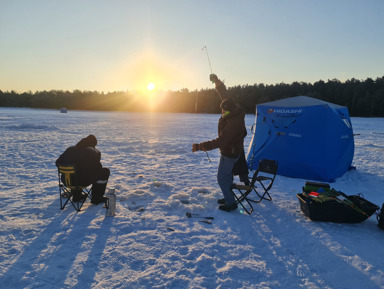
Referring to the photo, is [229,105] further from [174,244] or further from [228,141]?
[174,244]

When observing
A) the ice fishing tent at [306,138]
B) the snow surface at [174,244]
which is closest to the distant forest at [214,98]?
the ice fishing tent at [306,138]

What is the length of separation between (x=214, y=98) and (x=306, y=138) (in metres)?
81.8

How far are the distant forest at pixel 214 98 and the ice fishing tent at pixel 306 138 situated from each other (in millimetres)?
52968

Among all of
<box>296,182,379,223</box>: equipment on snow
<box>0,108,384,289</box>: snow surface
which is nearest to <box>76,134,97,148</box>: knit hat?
<box>0,108,384,289</box>: snow surface

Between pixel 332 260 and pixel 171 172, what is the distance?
5040 millimetres

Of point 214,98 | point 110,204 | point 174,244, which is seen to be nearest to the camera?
point 174,244

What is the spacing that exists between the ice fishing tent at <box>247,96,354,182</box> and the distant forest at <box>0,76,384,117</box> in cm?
5297

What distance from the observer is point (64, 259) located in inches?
123

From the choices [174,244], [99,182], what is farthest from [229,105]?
[99,182]

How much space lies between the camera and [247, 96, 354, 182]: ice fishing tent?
22.4 feet

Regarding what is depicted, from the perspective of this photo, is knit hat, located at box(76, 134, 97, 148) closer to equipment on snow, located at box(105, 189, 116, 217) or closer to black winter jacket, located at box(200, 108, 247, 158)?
equipment on snow, located at box(105, 189, 116, 217)

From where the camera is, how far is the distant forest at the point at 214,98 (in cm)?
6486

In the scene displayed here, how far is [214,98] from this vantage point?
8694 centimetres

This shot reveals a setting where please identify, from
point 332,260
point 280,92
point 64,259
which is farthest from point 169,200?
point 280,92
